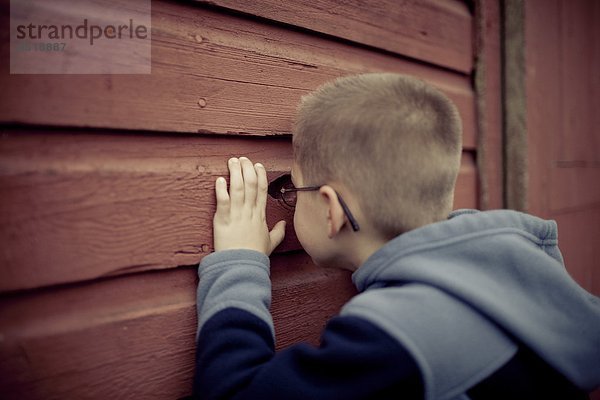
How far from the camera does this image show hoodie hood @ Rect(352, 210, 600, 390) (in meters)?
0.77

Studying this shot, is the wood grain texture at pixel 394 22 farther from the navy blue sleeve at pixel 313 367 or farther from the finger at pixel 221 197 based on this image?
the navy blue sleeve at pixel 313 367

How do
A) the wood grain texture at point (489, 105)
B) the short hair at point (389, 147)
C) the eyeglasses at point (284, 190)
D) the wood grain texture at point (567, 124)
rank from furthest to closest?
the wood grain texture at point (567, 124), the wood grain texture at point (489, 105), the eyeglasses at point (284, 190), the short hair at point (389, 147)

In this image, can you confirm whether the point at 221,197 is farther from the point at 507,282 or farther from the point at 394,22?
the point at 394,22

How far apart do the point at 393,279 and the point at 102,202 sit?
0.56 metres

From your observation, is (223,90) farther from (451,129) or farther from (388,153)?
(451,129)

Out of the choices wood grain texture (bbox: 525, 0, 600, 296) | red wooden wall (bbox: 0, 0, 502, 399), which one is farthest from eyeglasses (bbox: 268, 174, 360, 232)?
wood grain texture (bbox: 525, 0, 600, 296)

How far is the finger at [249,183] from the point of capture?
993 mm

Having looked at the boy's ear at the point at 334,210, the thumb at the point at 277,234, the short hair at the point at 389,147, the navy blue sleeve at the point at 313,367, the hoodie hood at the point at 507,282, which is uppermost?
the short hair at the point at 389,147

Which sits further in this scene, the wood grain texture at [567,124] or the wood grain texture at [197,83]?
the wood grain texture at [567,124]

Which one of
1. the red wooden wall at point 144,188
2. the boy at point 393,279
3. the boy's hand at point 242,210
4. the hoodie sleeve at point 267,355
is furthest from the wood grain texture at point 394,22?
the hoodie sleeve at point 267,355

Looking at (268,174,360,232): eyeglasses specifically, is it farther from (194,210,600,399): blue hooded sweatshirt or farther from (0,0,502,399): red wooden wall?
(194,210,600,399): blue hooded sweatshirt

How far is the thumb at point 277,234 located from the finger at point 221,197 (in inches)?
5.5

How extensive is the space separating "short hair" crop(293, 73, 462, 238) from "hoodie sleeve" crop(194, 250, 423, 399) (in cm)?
27

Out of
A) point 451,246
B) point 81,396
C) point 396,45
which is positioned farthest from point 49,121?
point 396,45
